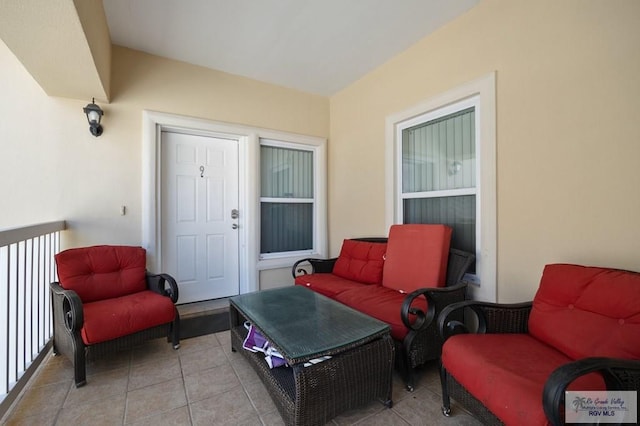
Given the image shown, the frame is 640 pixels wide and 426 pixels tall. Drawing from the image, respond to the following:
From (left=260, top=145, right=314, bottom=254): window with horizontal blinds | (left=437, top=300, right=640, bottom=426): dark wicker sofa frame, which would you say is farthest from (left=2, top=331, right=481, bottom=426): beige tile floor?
(left=260, top=145, right=314, bottom=254): window with horizontal blinds

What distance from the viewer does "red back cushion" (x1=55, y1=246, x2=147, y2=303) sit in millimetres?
2256

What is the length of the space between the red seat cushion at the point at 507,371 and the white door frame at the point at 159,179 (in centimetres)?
270

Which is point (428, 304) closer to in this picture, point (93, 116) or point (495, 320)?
point (495, 320)

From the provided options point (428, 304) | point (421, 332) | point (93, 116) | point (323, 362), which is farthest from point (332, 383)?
Answer: point (93, 116)

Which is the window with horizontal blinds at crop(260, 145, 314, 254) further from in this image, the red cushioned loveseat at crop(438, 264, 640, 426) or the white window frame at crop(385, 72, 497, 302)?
the red cushioned loveseat at crop(438, 264, 640, 426)

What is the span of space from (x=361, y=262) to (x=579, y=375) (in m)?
2.11

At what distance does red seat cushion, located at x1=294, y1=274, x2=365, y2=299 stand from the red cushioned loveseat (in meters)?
1.11

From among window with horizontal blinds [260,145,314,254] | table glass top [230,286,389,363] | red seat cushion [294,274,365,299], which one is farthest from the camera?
window with horizontal blinds [260,145,314,254]

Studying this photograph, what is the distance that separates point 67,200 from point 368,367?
3.10m

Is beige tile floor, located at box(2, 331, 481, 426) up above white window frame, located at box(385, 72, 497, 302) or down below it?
below

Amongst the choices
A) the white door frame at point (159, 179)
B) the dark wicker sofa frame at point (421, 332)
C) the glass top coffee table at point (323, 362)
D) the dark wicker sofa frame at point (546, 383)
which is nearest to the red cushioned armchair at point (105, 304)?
the white door frame at point (159, 179)

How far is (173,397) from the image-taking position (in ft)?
5.81

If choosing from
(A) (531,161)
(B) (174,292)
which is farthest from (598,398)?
(B) (174,292)

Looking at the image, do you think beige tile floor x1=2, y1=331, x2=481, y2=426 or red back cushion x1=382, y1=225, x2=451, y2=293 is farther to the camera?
red back cushion x1=382, y1=225, x2=451, y2=293
